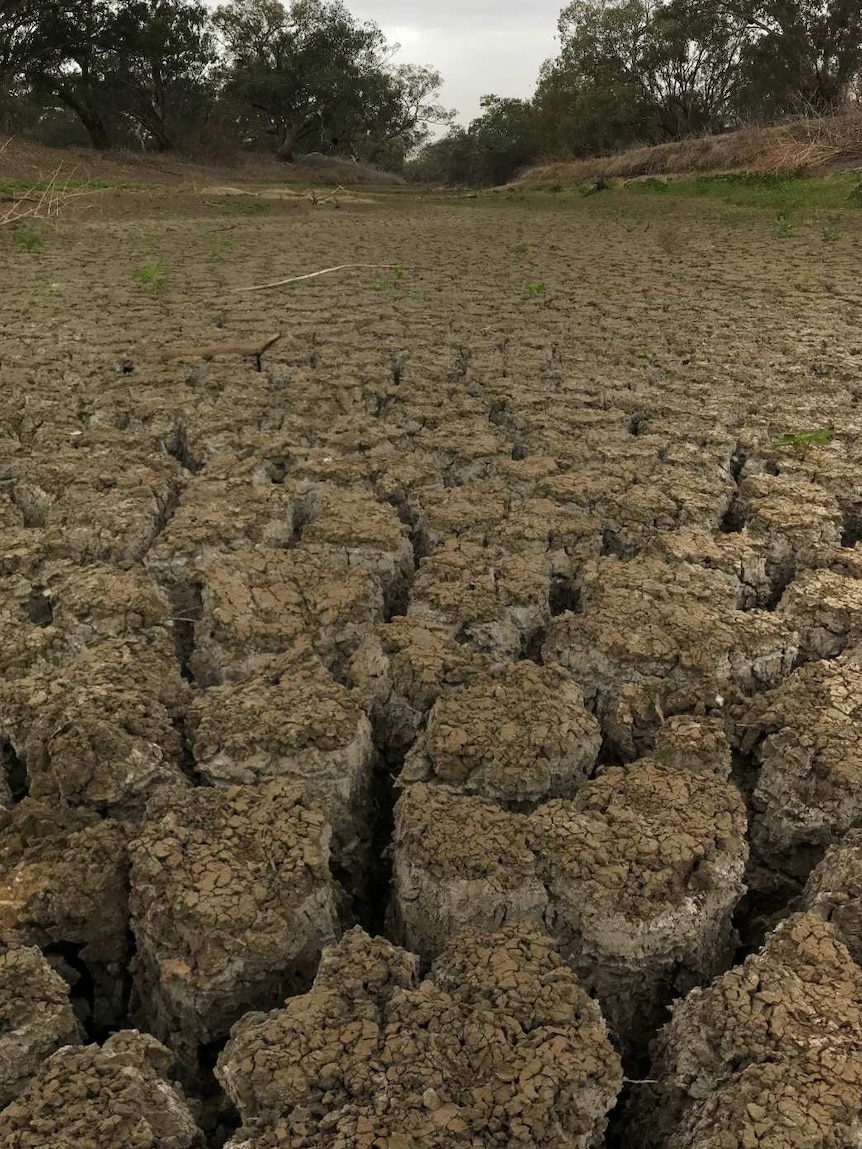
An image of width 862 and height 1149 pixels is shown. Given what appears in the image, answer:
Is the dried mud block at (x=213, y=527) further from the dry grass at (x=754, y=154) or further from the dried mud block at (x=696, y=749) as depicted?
the dry grass at (x=754, y=154)

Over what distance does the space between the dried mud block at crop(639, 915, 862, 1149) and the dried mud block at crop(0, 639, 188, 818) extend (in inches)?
39.0

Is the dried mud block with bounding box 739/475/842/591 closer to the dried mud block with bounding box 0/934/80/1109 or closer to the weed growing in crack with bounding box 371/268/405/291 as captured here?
the dried mud block with bounding box 0/934/80/1109

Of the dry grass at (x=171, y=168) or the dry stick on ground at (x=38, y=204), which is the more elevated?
the dry grass at (x=171, y=168)

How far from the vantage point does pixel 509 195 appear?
58.1 feet

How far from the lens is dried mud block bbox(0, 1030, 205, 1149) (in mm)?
984

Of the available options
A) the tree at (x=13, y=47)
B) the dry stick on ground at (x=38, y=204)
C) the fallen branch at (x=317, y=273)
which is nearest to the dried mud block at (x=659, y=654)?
the fallen branch at (x=317, y=273)

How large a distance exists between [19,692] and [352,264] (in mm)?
5892

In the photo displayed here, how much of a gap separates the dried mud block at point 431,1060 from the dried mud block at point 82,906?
352mm

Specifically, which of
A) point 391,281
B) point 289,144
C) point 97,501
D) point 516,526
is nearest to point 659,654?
point 516,526

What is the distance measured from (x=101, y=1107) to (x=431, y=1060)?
16.2 inches

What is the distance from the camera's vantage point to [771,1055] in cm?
107

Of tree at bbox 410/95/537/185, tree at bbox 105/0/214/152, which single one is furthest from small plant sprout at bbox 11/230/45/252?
tree at bbox 410/95/537/185

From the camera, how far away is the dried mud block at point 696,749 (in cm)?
155

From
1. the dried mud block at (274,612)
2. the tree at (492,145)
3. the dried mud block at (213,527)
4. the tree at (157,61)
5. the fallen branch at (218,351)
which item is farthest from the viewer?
the tree at (492,145)
